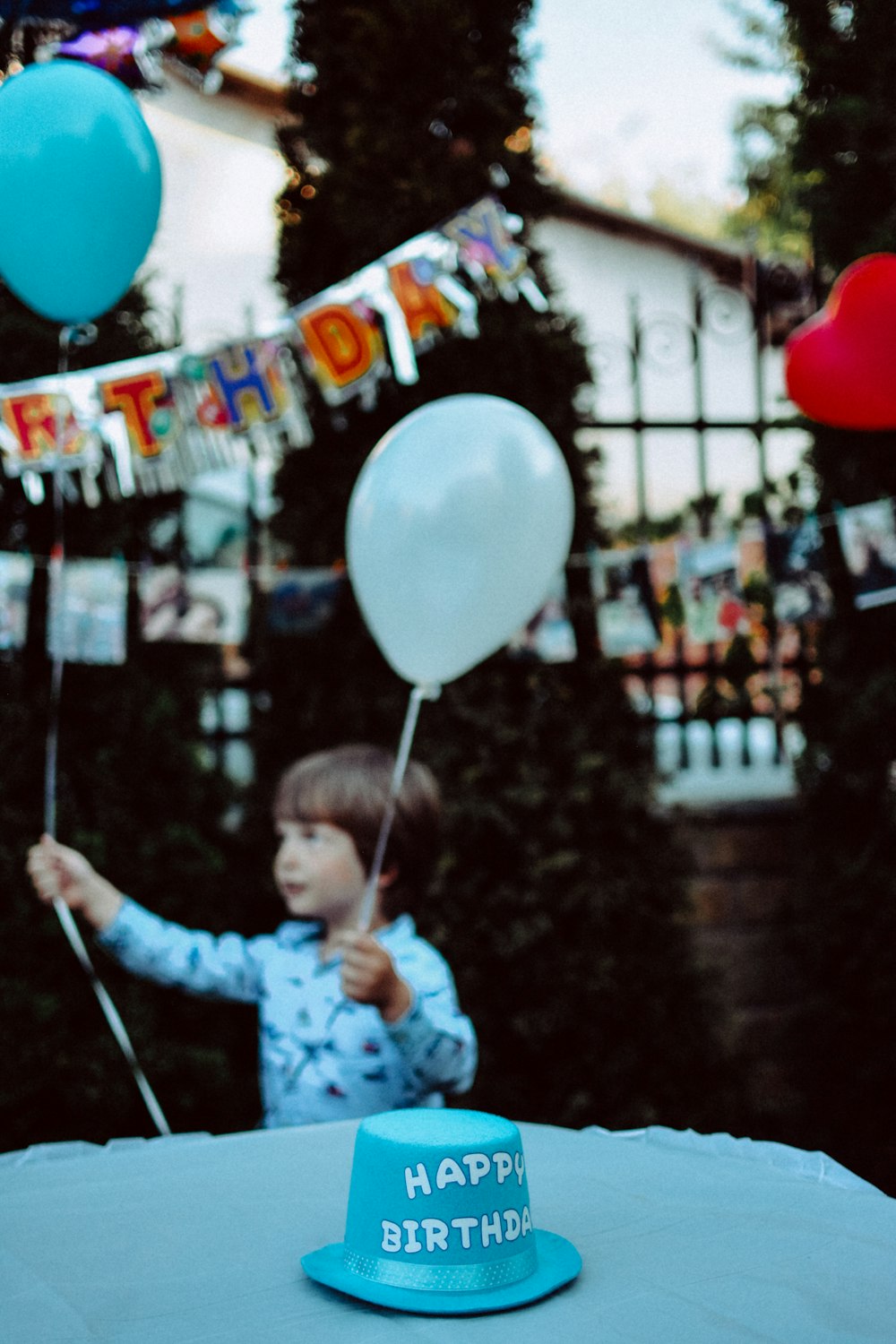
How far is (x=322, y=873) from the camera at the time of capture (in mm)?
2275

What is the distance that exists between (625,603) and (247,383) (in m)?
1.30

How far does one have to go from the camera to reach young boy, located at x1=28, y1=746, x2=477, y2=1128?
6.94ft

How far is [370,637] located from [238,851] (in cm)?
73

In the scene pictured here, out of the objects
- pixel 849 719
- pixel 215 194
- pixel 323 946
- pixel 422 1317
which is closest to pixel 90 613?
pixel 323 946

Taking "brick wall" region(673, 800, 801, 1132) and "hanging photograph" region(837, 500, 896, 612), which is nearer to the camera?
"hanging photograph" region(837, 500, 896, 612)

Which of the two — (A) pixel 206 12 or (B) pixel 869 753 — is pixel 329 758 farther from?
(B) pixel 869 753

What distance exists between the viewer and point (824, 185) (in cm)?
413

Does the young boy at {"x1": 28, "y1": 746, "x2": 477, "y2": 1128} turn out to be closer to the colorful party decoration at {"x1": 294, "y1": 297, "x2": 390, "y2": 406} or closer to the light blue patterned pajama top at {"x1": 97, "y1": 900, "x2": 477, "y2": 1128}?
the light blue patterned pajama top at {"x1": 97, "y1": 900, "x2": 477, "y2": 1128}

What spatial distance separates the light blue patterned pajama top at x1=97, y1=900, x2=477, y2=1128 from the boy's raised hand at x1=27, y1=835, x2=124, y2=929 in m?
0.03

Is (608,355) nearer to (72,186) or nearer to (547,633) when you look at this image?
(547,633)

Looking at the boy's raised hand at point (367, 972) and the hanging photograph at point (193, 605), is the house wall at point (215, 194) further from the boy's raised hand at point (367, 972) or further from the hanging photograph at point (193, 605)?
the boy's raised hand at point (367, 972)

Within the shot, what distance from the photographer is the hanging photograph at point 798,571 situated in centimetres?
375

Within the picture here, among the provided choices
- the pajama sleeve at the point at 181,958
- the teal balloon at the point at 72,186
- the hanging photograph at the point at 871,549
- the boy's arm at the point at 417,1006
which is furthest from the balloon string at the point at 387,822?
the hanging photograph at the point at 871,549

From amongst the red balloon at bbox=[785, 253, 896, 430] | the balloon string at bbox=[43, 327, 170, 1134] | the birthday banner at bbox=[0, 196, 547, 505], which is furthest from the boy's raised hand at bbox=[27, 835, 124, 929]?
the red balloon at bbox=[785, 253, 896, 430]
